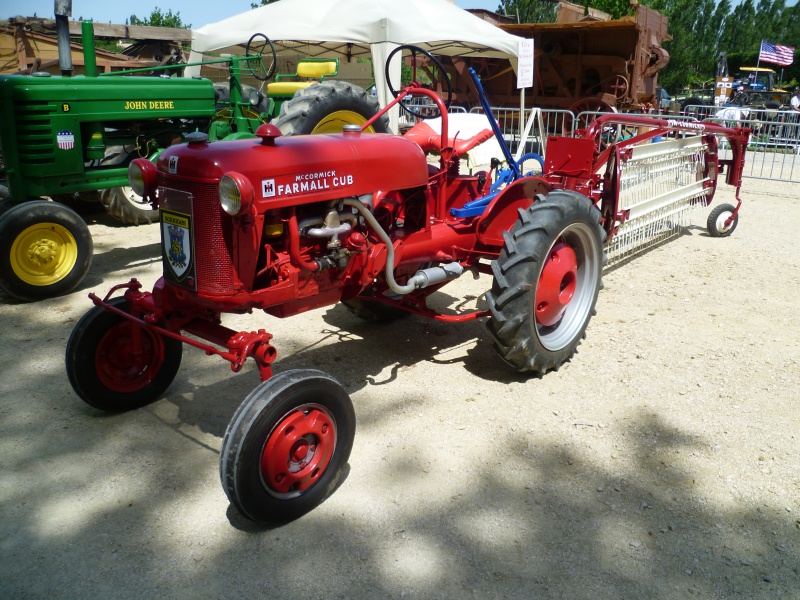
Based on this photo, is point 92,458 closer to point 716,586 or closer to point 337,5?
point 716,586

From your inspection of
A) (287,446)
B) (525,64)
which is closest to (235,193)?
(287,446)

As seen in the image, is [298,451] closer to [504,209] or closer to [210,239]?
[210,239]

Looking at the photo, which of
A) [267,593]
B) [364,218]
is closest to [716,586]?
[267,593]

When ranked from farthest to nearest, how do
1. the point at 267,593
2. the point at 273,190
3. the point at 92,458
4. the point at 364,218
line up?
the point at 364,218, the point at 92,458, the point at 273,190, the point at 267,593

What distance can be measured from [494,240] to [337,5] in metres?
8.17

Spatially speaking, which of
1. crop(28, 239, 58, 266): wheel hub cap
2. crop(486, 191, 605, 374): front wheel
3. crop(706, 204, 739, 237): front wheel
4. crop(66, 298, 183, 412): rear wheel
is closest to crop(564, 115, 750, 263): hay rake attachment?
crop(706, 204, 739, 237): front wheel

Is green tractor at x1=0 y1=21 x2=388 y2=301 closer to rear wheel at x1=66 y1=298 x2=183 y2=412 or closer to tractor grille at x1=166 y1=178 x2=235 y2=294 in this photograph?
rear wheel at x1=66 y1=298 x2=183 y2=412

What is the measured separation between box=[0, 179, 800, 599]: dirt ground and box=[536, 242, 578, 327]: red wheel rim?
14.2 inches

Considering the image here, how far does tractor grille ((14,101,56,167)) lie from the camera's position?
5316 millimetres

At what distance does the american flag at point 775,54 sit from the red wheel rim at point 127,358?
29.5 m

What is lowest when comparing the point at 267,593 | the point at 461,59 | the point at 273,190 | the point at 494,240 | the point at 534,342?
the point at 267,593

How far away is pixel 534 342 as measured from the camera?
3619mm

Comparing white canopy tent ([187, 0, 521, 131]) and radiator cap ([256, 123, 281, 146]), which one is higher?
white canopy tent ([187, 0, 521, 131])

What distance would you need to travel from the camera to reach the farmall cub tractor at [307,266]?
101 inches
